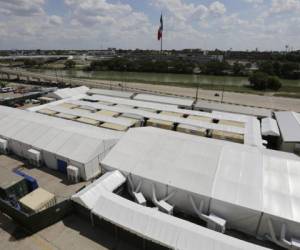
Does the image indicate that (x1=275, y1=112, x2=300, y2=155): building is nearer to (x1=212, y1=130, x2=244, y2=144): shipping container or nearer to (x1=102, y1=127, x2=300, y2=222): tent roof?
(x1=212, y1=130, x2=244, y2=144): shipping container

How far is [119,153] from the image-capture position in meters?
19.6

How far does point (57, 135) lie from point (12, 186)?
7316mm

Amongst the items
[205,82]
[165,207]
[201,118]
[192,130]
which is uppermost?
[205,82]

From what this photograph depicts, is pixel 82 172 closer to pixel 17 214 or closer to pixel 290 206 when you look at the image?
pixel 17 214

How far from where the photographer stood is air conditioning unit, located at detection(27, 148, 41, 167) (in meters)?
21.6

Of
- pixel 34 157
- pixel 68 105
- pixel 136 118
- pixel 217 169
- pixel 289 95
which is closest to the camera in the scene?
pixel 217 169

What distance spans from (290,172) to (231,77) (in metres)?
79.3

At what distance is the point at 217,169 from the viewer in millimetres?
16547

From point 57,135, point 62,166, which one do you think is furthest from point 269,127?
point 57,135

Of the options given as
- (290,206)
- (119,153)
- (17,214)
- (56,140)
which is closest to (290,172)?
(290,206)

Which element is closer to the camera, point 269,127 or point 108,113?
point 269,127

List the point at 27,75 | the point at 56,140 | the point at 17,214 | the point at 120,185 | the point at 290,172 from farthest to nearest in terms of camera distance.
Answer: the point at 27,75
the point at 56,140
the point at 120,185
the point at 290,172
the point at 17,214

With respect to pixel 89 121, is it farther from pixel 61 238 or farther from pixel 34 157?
pixel 61 238

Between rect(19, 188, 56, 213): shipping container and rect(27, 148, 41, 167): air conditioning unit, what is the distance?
5985 millimetres
